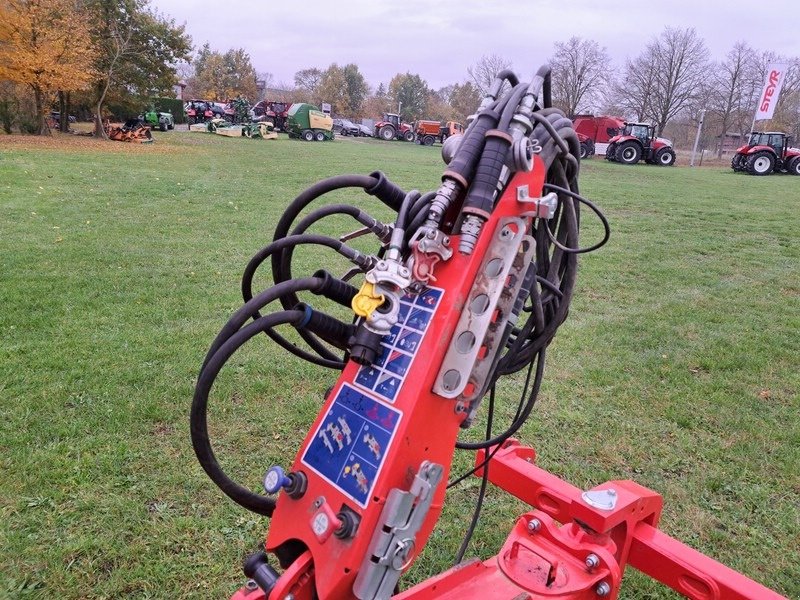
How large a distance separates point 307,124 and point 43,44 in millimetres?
13608

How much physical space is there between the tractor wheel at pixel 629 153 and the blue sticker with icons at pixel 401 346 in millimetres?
28549

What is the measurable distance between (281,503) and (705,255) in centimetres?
825

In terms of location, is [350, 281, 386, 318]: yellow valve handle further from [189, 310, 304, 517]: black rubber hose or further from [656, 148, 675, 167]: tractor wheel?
[656, 148, 675, 167]: tractor wheel

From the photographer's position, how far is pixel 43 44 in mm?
19938

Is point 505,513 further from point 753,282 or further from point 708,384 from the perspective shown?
point 753,282

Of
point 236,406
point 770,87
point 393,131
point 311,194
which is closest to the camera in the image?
point 311,194

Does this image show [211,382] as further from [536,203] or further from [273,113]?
[273,113]

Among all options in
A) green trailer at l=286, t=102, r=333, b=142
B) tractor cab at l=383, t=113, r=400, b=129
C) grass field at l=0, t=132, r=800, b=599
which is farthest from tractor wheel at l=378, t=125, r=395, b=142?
grass field at l=0, t=132, r=800, b=599

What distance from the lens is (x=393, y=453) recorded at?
1.27 m

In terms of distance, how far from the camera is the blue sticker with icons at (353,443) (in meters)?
1.28

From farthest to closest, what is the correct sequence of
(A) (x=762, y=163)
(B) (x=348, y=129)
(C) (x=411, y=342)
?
(B) (x=348, y=129), (A) (x=762, y=163), (C) (x=411, y=342)

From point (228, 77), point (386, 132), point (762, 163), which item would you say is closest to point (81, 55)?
point (386, 132)

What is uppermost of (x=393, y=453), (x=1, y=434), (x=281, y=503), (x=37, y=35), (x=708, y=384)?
(x=37, y=35)

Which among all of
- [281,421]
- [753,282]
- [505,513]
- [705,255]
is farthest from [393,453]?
[705,255]
